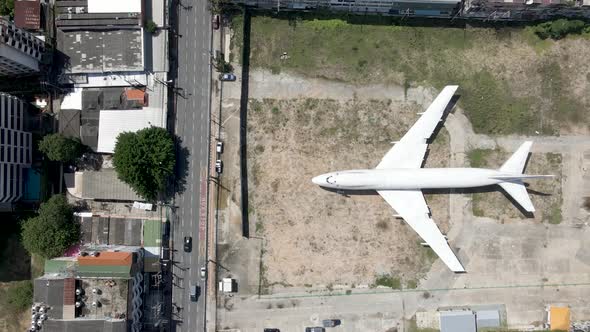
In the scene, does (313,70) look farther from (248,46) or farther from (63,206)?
(63,206)

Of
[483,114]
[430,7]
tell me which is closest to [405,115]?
[483,114]

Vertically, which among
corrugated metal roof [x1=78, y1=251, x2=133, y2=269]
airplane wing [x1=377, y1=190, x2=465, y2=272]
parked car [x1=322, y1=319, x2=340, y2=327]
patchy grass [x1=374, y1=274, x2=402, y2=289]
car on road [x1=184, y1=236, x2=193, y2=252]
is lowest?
parked car [x1=322, y1=319, x2=340, y2=327]

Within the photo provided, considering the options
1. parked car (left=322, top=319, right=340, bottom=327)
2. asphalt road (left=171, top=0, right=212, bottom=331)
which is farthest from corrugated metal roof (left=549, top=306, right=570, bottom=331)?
asphalt road (left=171, top=0, right=212, bottom=331)

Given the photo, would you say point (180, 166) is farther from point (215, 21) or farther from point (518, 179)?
point (518, 179)

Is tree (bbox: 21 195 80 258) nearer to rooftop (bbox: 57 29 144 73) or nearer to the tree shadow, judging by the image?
the tree shadow

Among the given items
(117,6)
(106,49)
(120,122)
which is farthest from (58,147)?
(117,6)

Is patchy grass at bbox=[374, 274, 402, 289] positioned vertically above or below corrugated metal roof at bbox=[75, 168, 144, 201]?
below
